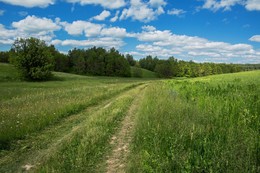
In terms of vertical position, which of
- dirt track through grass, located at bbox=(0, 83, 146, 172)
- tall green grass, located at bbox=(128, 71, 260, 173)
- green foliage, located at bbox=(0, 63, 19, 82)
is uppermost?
green foliage, located at bbox=(0, 63, 19, 82)

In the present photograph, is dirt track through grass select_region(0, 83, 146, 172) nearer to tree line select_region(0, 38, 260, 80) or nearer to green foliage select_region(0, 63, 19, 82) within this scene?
green foliage select_region(0, 63, 19, 82)

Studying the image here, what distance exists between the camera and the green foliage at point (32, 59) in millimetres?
57406

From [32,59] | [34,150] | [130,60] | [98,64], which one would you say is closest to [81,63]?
[98,64]

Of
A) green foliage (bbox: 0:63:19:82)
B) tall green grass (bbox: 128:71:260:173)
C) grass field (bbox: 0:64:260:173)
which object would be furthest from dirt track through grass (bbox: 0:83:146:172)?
green foliage (bbox: 0:63:19:82)

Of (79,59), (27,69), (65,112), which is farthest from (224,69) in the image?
(65,112)

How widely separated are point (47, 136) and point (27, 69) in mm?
54585

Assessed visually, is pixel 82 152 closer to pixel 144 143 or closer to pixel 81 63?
pixel 144 143

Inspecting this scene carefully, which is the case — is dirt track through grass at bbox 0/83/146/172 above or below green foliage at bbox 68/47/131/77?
below

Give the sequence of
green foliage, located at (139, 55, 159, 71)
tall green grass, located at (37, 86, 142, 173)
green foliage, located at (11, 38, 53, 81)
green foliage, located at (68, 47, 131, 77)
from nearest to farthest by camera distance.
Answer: tall green grass, located at (37, 86, 142, 173), green foliage, located at (11, 38, 53, 81), green foliage, located at (68, 47, 131, 77), green foliage, located at (139, 55, 159, 71)

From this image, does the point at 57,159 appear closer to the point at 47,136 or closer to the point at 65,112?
the point at 47,136

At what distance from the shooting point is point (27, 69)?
5816 cm

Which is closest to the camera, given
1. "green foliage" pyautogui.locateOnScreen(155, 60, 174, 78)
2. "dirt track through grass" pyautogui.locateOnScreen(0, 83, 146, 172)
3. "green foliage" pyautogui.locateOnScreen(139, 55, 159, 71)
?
"dirt track through grass" pyautogui.locateOnScreen(0, 83, 146, 172)

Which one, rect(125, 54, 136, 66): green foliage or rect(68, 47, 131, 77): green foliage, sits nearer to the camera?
rect(68, 47, 131, 77): green foliage

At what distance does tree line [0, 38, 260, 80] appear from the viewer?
58.5 metres
